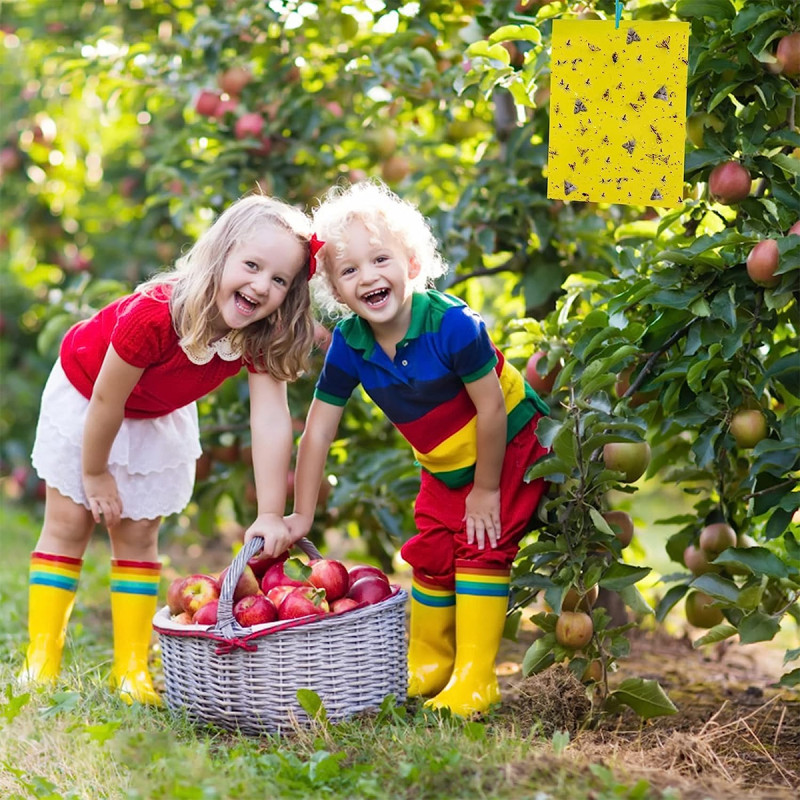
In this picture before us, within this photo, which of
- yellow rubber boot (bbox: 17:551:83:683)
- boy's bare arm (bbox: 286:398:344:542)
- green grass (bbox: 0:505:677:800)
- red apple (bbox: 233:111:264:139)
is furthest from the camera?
red apple (bbox: 233:111:264:139)

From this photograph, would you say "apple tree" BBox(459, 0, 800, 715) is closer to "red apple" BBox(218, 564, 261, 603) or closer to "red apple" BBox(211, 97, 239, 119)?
"red apple" BBox(218, 564, 261, 603)

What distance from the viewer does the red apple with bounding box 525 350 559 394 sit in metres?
2.44

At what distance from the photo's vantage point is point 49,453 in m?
2.52

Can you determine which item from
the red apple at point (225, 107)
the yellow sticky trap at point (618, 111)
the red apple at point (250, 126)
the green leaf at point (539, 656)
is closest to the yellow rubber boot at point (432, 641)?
the green leaf at point (539, 656)

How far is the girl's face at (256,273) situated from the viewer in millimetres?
2248

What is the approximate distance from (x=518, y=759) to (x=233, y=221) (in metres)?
1.20

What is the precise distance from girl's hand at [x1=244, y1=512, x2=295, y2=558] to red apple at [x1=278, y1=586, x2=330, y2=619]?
0.44 feet

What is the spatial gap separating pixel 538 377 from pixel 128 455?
95 centimetres

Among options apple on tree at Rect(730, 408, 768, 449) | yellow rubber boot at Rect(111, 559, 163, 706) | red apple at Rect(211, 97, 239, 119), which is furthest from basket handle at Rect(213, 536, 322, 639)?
red apple at Rect(211, 97, 239, 119)

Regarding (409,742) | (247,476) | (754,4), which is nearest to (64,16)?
(247,476)

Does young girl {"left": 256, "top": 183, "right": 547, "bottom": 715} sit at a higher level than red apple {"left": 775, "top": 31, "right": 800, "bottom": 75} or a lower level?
lower

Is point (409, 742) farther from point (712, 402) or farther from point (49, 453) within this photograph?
point (49, 453)

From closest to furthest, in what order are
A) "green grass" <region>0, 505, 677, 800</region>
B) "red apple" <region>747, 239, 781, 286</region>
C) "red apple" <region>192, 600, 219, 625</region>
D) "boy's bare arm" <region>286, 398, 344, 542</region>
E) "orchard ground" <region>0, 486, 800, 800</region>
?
"green grass" <region>0, 505, 677, 800</region>
"orchard ground" <region>0, 486, 800, 800</region>
"red apple" <region>747, 239, 781, 286</region>
"red apple" <region>192, 600, 219, 625</region>
"boy's bare arm" <region>286, 398, 344, 542</region>

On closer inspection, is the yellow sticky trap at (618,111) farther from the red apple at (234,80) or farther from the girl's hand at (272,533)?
the red apple at (234,80)
